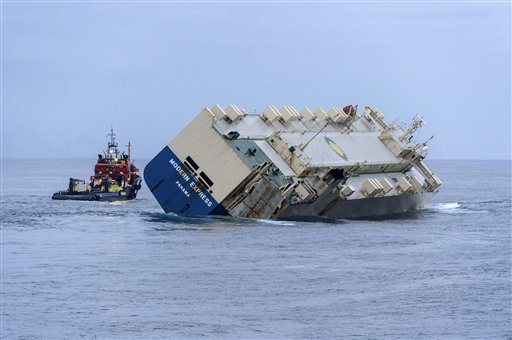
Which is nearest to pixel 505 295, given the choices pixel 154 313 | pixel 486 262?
pixel 486 262

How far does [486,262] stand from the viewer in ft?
193

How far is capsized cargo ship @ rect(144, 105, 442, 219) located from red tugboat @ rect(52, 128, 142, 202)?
20.5 metres

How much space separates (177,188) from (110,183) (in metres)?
31.1

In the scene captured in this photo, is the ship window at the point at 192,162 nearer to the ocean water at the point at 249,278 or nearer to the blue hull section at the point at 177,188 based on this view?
the blue hull section at the point at 177,188

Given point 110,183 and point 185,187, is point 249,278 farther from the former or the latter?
point 110,183

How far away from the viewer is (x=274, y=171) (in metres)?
70.8

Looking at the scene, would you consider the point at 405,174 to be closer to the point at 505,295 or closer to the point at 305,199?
the point at 305,199

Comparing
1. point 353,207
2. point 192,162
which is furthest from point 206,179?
point 353,207

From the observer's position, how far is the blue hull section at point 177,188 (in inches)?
2734

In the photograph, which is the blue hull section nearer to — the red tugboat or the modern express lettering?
the modern express lettering

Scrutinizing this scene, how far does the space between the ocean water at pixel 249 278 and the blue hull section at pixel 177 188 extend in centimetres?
78

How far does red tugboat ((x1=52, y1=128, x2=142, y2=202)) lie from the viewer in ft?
318

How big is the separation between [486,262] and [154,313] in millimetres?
20658

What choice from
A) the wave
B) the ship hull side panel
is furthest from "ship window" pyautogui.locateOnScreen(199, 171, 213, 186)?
the wave
